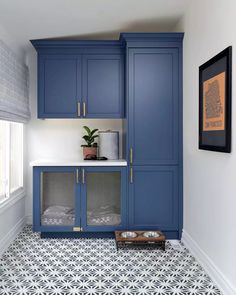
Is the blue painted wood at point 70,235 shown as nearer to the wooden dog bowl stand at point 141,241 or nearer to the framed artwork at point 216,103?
the wooden dog bowl stand at point 141,241

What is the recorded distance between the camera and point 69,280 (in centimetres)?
285

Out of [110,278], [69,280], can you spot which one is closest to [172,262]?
[110,278]

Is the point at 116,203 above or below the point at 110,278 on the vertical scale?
above

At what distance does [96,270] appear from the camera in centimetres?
307

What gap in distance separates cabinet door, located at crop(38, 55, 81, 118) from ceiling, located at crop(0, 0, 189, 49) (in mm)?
315

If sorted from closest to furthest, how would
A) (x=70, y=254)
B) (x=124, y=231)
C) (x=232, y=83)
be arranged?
1. (x=232, y=83)
2. (x=70, y=254)
3. (x=124, y=231)

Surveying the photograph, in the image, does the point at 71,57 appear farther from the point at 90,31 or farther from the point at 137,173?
the point at 137,173

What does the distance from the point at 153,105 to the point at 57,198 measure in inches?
60.1

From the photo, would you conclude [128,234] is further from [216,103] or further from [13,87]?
[13,87]

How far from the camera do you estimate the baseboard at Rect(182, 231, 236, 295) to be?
2574 mm

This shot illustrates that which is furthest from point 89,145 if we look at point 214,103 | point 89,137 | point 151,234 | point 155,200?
point 214,103

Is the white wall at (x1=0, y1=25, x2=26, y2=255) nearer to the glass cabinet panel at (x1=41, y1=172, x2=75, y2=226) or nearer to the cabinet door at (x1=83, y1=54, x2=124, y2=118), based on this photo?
the glass cabinet panel at (x1=41, y1=172, x2=75, y2=226)

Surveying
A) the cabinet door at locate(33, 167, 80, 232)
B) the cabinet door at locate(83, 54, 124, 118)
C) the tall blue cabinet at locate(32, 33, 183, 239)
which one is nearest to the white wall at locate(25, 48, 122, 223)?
the cabinet door at locate(83, 54, 124, 118)

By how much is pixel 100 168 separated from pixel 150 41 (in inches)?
60.4
